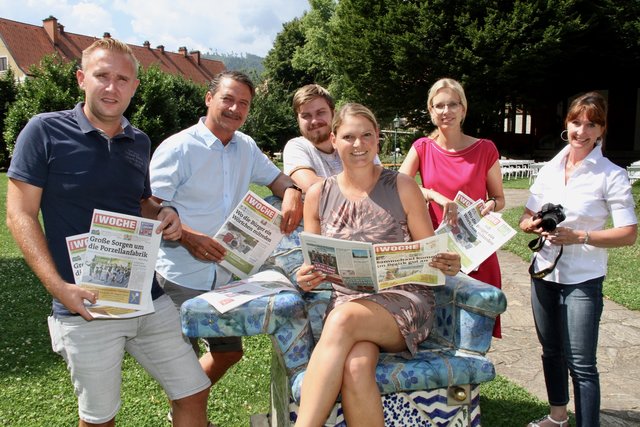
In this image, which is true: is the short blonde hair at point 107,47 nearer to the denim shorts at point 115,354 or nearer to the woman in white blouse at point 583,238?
the denim shorts at point 115,354

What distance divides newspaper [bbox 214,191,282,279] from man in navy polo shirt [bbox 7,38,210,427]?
0.47m

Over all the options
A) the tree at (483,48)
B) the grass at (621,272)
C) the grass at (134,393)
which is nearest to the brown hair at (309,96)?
the grass at (134,393)

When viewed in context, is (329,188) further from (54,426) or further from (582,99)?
(54,426)

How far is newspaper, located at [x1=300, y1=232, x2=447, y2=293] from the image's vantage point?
2.49 meters

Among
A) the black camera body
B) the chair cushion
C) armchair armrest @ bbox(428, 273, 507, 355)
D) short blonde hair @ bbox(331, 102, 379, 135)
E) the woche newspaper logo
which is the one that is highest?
short blonde hair @ bbox(331, 102, 379, 135)

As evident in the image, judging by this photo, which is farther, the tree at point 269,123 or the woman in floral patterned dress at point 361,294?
the tree at point 269,123

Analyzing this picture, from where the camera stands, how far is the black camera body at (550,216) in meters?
2.79

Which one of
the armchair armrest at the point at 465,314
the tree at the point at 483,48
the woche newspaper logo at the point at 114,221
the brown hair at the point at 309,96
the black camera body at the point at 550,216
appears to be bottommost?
the armchair armrest at the point at 465,314

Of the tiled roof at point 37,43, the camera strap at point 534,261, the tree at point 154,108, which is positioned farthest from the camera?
the tiled roof at point 37,43

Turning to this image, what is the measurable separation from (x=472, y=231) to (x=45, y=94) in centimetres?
2315

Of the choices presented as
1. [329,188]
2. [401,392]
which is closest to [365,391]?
[401,392]

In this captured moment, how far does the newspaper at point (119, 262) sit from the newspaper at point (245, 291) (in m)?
0.33

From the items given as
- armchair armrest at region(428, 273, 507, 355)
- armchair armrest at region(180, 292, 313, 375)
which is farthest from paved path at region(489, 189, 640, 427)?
armchair armrest at region(180, 292, 313, 375)

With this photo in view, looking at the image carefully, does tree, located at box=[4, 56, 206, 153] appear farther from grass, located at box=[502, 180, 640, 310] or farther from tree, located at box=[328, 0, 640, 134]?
grass, located at box=[502, 180, 640, 310]
